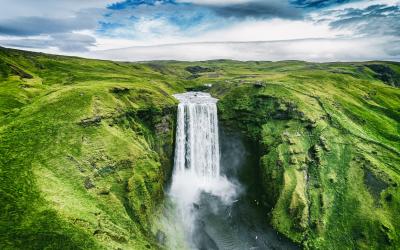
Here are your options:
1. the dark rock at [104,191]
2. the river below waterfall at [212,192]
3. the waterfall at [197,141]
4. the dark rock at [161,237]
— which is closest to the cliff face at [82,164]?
the dark rock at [104,191]

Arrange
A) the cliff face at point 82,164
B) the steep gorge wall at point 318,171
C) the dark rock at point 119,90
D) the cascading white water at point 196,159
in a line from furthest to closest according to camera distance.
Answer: the dark rock at point 119,90
the cascading white water at point 196,159
the steep gorge wall at point 318,171
the cliff face at point 82,164

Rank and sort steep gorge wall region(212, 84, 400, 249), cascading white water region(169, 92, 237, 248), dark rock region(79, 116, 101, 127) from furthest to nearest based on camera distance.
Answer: cascading white water region(169, 92, 237, 248), steep gorge wall region(212, 84, 400, 249), dark rock region(79, 116, 101, 127)

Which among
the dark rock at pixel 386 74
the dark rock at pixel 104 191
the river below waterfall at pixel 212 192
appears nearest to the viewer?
the dark rock at pixel 104 191

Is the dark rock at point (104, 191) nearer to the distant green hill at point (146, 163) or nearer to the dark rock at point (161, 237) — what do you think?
the distant green hill at point (146, 163)

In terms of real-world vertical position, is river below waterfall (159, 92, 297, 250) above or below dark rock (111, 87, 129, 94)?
below

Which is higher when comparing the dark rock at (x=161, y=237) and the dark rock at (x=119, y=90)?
the dark rock at (x=119, y=90)

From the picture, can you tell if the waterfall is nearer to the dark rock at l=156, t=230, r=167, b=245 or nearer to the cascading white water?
the cascading white water

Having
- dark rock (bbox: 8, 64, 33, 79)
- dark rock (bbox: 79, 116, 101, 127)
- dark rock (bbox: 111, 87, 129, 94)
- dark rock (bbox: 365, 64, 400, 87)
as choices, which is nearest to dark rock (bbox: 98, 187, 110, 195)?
dark rock (bbox: 79, 116, 101, 127)

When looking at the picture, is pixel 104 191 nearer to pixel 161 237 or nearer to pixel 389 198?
pixel 161 237
